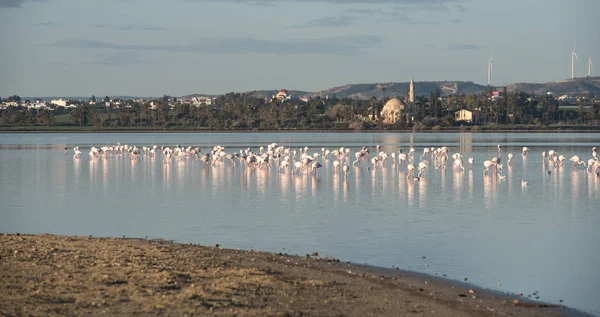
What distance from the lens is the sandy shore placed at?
12.2m

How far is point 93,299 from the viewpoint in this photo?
1238 centimetres

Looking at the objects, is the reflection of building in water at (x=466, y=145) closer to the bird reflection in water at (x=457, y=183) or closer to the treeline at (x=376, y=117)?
the bird reflection in water at (x=457, y=183)

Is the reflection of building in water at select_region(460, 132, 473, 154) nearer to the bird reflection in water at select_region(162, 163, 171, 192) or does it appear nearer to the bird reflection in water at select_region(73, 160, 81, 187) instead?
the bird reflection in water at select_region(162, 163, 171, 192)

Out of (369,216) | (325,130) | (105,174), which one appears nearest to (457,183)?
(369,216)

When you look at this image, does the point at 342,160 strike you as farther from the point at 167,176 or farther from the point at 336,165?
the point at 167,176

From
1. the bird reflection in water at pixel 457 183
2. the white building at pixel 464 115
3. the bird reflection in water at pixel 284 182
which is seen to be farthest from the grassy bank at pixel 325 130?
the bird reflection in water at pixel 284 182

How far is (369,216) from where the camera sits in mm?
26578

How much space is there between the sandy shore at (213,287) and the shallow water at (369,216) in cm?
144

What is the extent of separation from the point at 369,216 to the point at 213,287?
13.5 metres

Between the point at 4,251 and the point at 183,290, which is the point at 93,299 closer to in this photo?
the point at 183,290

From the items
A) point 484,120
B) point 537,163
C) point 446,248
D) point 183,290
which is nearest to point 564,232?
point 446,248

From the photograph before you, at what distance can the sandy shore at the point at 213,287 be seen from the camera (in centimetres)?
1220

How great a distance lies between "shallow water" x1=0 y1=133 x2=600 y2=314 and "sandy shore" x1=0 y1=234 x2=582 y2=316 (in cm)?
144

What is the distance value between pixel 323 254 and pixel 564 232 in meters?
7.80
